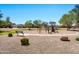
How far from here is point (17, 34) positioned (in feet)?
23.9

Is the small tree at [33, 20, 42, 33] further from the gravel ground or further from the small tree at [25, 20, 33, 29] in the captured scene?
the gravel ground

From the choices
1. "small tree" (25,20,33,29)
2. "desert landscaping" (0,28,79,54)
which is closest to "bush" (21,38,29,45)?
"desert landscaping" (0,28,79,54)

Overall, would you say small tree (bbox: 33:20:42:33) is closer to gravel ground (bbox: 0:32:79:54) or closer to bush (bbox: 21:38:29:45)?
gravel ground (bbox: 0:32:79:54)

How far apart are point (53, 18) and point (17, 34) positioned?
0.77 meters

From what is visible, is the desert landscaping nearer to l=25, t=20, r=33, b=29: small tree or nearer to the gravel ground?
the gravel ground

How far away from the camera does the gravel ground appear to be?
7211 millimetres

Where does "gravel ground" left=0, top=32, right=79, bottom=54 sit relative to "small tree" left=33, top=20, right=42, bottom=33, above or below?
below

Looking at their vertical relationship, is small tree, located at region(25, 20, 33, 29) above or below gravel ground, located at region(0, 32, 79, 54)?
above

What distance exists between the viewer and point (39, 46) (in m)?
7.24

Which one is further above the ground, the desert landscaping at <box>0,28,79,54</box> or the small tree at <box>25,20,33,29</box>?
the small tree at <box>25,20,33,29</box>

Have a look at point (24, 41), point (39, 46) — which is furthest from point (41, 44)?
point (24, 41)

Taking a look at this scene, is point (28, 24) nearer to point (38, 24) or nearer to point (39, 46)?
point (38, 24)

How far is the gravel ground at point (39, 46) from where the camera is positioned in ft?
23.7

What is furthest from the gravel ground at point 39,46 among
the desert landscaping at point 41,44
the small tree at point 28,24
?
the small tree at point 28,24
